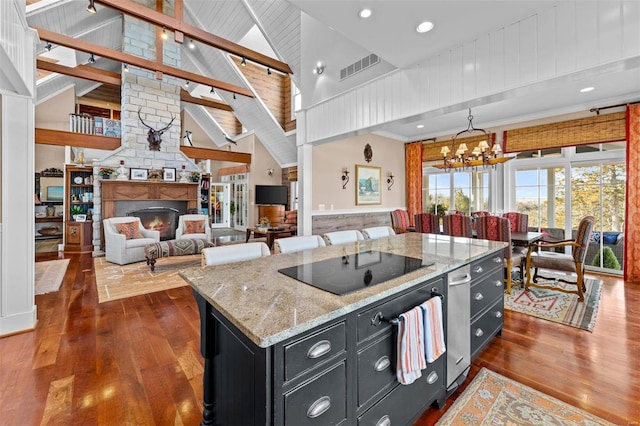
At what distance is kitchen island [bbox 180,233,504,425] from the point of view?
0.97 metres

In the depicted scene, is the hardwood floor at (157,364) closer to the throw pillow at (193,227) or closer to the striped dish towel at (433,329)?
the striped dish towel at (433,329)

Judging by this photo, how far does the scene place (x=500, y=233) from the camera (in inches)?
145

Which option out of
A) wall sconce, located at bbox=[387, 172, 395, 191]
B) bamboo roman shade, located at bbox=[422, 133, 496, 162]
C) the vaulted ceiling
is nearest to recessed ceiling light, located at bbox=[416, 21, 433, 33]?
the vaulted ceiling

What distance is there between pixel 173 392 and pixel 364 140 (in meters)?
5.61

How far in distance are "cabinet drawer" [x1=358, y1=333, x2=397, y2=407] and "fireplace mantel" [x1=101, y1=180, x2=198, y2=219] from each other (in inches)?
299

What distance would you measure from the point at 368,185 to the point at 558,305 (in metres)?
3.92

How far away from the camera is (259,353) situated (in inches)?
37.9

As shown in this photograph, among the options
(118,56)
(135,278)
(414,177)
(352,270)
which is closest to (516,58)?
(352,270)

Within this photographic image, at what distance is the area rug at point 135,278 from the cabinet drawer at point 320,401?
3654 mm

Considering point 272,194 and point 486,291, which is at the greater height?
point 272,194

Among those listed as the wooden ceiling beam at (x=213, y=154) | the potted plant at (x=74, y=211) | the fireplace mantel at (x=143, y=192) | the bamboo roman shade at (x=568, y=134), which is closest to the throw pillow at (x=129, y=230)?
the fireplace mantel at (x=143, y=192)

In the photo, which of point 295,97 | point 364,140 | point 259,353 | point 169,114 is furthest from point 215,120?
point 259,353

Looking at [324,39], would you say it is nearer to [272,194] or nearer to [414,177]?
[414,177]

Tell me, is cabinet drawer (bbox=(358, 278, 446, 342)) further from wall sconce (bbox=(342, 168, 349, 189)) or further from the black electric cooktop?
wall sconce (bbox=(342, 168, 349, 189))
